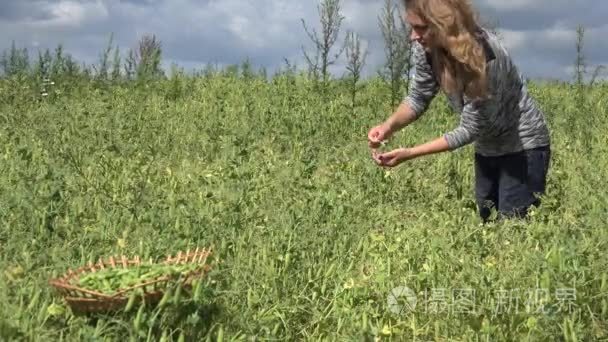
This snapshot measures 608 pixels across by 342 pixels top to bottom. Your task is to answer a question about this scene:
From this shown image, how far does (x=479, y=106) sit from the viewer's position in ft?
14.4

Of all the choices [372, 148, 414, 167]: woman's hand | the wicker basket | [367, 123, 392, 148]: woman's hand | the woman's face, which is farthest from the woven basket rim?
the woman's face

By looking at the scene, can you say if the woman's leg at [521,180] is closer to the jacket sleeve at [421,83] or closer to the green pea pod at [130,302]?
the jacket sleeve at [421,83]

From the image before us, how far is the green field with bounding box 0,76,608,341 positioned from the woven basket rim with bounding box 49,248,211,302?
86 mm

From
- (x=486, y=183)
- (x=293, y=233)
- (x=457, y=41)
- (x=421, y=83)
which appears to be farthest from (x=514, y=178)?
(x=293, y=233)

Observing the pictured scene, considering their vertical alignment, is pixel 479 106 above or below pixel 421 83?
below

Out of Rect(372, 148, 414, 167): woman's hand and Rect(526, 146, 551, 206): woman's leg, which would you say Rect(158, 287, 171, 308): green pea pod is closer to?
Rect(372, 148, 414, 167): woman's hand

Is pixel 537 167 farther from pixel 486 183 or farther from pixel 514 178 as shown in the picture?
pixel 486 183

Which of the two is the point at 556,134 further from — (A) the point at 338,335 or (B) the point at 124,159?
(A) the point at 338,335

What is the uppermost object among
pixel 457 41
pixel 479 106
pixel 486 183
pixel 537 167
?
pixel 457 41

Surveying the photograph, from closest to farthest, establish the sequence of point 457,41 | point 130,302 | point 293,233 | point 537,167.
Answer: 1. point 130,302
2. point 457,41
3. point 293,233
4. point 537,167

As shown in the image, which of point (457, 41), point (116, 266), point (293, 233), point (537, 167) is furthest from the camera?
point (537, 167)

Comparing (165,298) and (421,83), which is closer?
(165,298)

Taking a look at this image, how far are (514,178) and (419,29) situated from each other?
1.18 meters

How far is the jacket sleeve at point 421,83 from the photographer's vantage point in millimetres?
4732
